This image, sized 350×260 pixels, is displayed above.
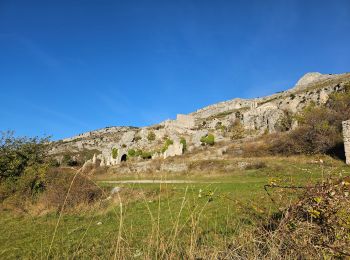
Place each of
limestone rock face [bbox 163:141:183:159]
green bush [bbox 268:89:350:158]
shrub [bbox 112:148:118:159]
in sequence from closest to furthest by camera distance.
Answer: green bush [bbox 268:89:350:158], limestone rock face [bbox 163:141:183:159], shrub [bbox 112:148:118:159]

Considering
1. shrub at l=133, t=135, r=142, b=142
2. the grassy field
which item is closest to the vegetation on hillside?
the grassy field

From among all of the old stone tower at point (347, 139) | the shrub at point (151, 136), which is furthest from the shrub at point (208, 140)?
the old stone tower at point (347, 139)

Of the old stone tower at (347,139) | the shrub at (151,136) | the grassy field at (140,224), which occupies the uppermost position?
the shrub at (151,136)

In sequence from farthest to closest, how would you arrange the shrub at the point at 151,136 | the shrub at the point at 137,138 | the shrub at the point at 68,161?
the shrub at the point at 137,138
the shrub at the point at 151,136
the shrub at the point at 68,161

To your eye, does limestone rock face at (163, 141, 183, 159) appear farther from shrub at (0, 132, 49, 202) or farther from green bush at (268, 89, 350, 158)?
shrub at (0, 132, 49, 202)

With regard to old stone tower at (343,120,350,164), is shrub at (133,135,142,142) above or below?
above

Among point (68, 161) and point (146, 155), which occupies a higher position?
point (146, 155)

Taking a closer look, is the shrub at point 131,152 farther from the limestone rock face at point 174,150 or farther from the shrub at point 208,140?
the shrub at point 208,140

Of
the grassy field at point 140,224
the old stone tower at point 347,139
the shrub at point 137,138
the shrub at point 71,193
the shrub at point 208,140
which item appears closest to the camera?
the grassy field at point 140,224

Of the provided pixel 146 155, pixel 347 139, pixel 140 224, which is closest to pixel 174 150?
pixel 146 155

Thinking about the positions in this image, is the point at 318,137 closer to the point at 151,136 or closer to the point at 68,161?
the point at 68,161

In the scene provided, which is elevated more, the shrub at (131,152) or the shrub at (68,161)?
the shrub at (131,152)

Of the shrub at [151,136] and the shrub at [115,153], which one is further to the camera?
the shrub at [151,136]

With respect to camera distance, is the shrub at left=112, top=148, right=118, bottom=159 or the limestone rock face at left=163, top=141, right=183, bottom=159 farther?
the shrub at left=112, top=148, right=118, bottom=159
